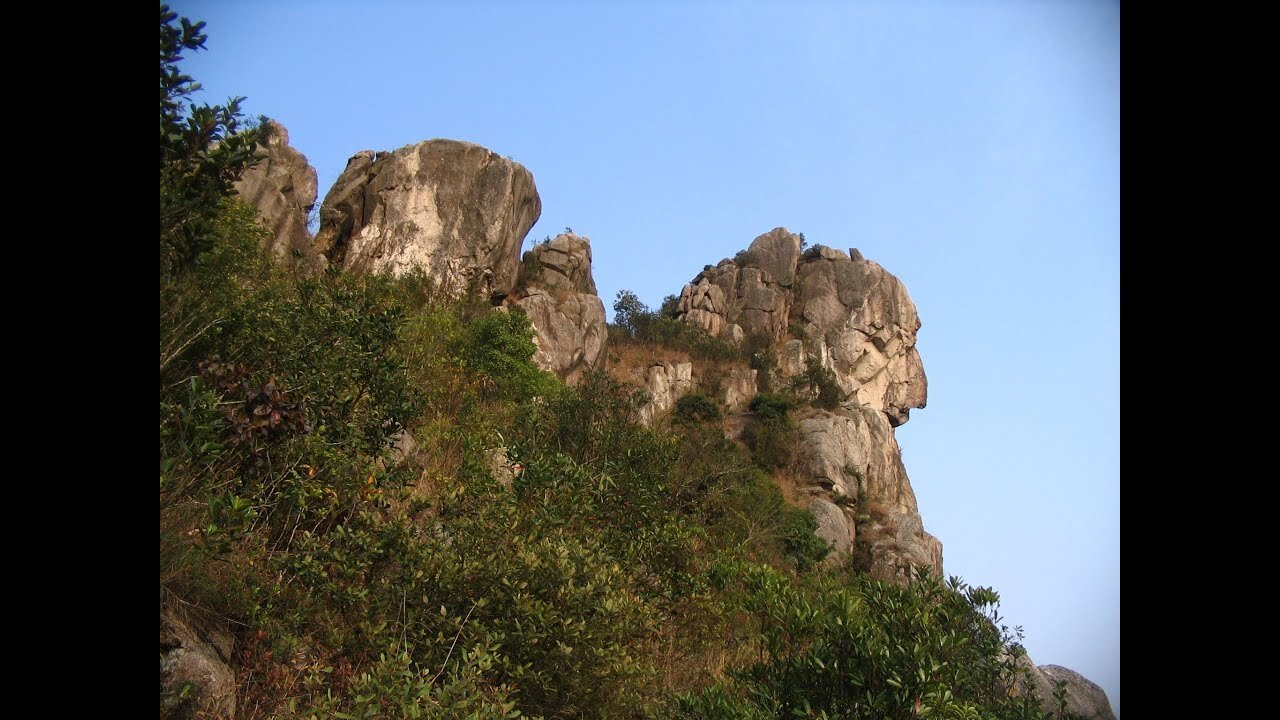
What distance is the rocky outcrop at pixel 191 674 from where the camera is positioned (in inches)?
271

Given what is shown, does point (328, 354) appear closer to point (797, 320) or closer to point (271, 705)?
point (271, 705)

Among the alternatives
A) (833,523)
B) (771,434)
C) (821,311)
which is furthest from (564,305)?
(821,311)

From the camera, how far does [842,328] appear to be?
53.7 m

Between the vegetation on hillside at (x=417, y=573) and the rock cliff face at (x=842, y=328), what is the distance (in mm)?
31717

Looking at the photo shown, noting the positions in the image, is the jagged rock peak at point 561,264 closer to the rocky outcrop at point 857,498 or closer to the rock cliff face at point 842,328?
the rocky outcrop at point 857,498

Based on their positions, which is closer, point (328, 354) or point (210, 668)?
point (210, 668)

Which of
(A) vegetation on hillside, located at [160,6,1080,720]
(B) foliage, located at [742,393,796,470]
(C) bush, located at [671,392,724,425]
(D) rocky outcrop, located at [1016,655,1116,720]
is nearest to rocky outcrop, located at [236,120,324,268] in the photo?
(A) vegetation on hillside, located at [160,6,1080,720]

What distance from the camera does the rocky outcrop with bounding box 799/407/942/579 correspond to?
3619 centimetres

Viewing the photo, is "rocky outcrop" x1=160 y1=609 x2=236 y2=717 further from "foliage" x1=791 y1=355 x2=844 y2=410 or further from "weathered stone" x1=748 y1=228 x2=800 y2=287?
"weathered stone" x1=748 y1=228 x2=800 y2=287
